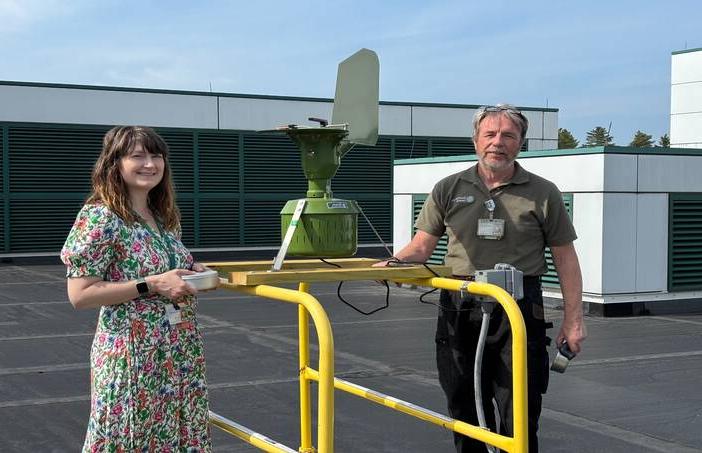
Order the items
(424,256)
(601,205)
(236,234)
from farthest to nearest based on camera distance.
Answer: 1. (236,234)
2. (601,205)
3. (424,256)

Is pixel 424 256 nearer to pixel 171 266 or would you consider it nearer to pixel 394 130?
pixel 171 266

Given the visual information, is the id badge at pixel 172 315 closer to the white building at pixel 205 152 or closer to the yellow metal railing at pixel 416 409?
→ the yellow metal railing at pixel 416 409

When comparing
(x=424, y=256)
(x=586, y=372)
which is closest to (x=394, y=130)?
(x=586, y=372)

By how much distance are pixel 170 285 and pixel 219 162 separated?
20.6 metres

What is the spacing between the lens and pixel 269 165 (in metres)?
24.3

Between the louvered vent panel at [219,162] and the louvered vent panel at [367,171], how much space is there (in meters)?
2.77

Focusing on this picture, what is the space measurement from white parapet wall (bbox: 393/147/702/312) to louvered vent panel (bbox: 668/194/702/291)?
83mm

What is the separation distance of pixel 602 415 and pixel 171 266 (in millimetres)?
4092

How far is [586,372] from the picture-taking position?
827 centimetres

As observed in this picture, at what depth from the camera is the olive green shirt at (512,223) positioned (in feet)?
13.5

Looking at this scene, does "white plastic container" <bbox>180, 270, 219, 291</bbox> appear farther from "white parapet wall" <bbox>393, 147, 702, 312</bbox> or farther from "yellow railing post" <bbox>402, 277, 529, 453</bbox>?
"white parapet wall" <bbox>393, 147, 702, 312</bbox>

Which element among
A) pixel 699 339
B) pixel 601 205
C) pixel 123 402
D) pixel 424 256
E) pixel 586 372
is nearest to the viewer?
pixel 123 402

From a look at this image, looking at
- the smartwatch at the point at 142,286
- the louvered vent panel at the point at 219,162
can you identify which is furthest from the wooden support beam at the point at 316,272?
the louvered vent panel at the point at 219,162

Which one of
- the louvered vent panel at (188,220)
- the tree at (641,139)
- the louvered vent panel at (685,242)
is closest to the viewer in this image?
the louvered vent panel at (685,242)
